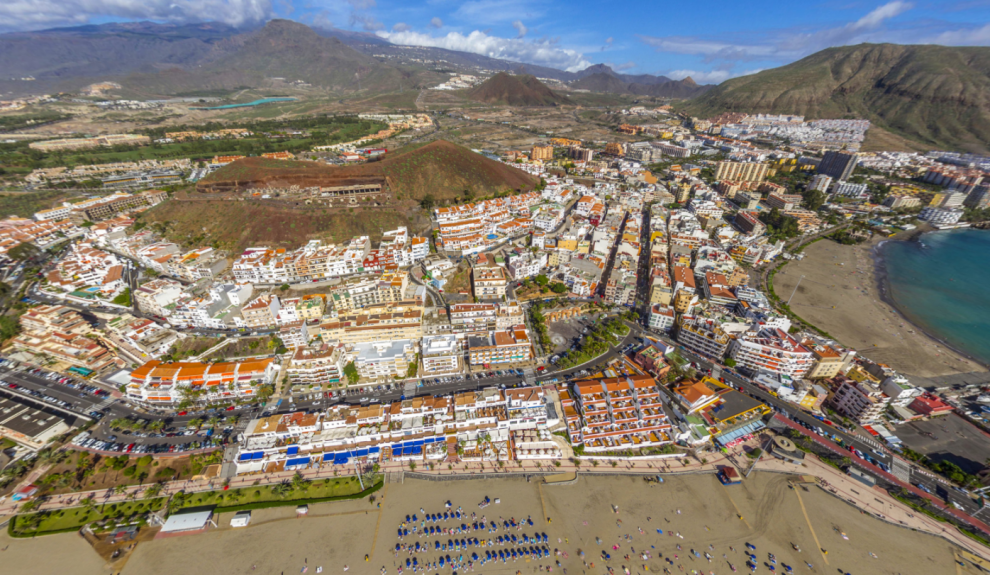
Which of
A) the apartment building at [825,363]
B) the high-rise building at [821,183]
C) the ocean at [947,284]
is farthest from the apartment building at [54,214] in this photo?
the high-rise building at [821,183]

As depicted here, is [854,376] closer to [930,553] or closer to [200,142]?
[930,553]

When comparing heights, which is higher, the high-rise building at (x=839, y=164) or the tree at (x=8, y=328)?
the high-rise building at (x=839, y=164)

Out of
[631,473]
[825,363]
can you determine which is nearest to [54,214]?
[631,473]

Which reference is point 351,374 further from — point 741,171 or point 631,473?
point 741,171

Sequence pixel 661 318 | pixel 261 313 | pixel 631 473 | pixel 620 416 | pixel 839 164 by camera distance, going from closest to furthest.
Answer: pixel 631 473 → pixel 620 416 → pixel 261 313 → pixel 661 318 → pixel 839 164

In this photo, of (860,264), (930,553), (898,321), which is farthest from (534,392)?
(860,264)

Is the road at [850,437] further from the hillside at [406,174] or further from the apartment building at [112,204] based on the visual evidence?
the apartment building at [112,204]
